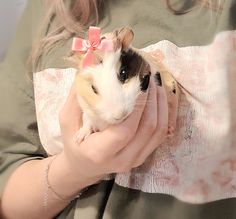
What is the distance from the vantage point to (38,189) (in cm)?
75

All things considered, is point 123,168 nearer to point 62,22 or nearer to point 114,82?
point 114,82

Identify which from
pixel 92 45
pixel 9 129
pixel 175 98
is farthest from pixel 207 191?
pixel 9 129

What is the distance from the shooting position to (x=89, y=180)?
667 mm

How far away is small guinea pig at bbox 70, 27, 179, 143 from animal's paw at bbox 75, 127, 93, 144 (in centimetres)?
4

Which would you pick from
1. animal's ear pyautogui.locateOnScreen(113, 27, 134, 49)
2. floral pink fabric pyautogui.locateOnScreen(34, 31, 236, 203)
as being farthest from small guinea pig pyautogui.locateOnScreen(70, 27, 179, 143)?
floral pink fabric pyautogui.locateOnScreen(34, 31, 236, 203)

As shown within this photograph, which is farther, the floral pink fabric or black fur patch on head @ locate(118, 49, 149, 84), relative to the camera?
the floral pink fabric

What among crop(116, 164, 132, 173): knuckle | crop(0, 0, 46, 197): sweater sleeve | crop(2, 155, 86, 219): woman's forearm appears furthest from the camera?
crop(0, 0, 46, 197): sweater sleeve

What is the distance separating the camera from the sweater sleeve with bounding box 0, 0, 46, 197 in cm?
81

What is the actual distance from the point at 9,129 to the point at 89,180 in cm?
20

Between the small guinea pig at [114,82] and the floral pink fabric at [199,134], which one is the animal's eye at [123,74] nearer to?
the small guinea pig at [114,82]

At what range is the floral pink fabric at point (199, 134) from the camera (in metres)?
0.61

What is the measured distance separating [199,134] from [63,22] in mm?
277

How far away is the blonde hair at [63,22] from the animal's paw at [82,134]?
0.21 meters

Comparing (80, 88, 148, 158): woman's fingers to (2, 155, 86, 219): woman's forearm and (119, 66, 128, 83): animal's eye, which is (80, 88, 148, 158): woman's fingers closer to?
(119, 66, 128, 83): animal's eye
